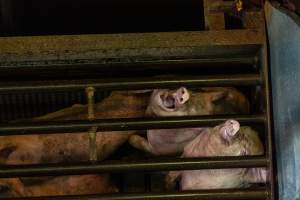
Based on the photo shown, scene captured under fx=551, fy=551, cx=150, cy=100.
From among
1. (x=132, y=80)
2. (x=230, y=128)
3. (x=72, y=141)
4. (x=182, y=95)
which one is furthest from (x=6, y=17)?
(x=230, y=128)

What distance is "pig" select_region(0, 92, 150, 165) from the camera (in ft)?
4.47

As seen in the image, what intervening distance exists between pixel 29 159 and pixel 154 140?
0.31 metres

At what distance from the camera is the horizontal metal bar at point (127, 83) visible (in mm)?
1221

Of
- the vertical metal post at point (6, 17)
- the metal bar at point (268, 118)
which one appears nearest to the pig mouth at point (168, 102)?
the metal bar at point (268, 118)

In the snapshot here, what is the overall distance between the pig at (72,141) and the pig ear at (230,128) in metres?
0.28

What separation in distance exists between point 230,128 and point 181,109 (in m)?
0.14

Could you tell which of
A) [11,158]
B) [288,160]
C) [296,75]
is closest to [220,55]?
[296,75]

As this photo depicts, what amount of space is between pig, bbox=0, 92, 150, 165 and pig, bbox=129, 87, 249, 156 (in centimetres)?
6

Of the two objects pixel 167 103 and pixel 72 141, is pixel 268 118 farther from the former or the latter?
pixel 72 141

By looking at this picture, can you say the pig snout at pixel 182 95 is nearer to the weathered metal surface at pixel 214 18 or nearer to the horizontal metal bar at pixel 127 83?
the horizontal metal bar at pixel 127 83

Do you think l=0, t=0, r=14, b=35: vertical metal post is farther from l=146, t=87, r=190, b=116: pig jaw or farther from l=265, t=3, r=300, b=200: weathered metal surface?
l=265, t=3, r=300, b=200: weathered metal surface

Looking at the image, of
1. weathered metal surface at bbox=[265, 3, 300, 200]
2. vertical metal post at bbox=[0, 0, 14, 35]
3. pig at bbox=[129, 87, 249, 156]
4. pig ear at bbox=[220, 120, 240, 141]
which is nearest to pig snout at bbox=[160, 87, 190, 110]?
pig at bbox=[129, 87, 249, 156]

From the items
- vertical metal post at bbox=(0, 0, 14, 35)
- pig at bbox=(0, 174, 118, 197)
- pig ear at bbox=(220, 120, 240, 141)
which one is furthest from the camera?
vertical metal post at bbox=(0, 0, 14, 35)

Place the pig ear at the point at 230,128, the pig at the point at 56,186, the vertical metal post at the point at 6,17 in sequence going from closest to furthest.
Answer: the pig ear at the point at 230,128 < the pig at the point at 56,186 < the vertical metal post at the point at 6,17
